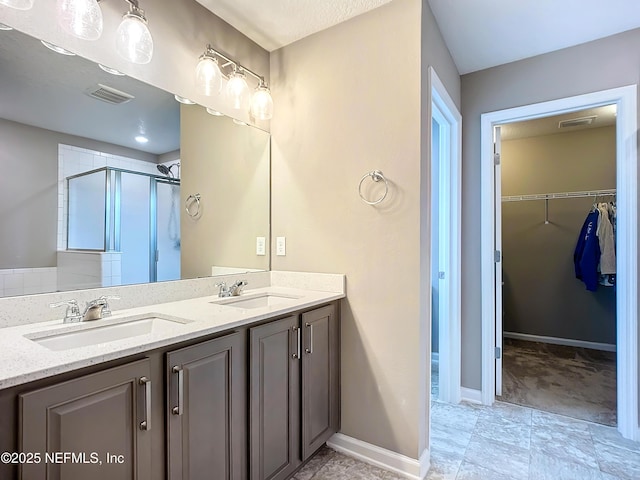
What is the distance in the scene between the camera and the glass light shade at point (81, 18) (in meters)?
1.23

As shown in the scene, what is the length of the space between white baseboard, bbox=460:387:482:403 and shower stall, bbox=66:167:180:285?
222 cm

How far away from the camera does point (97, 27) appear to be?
4.16ft

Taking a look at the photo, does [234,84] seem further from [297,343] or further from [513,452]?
[513,452]

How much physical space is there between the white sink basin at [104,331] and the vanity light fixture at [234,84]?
1.21m

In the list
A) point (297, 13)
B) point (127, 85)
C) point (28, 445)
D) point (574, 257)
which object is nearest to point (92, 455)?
point (28, 445)

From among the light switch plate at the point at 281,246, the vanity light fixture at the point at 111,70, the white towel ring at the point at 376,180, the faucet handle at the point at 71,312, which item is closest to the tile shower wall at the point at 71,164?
the faucet handle at the point at 71,312

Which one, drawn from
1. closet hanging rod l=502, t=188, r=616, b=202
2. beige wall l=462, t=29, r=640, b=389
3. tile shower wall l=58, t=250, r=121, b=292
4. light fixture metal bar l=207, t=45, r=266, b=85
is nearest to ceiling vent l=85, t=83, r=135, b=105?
light fixture metal bar l=207, t=45, r=266, b=85

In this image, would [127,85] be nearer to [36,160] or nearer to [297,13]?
[36,160]

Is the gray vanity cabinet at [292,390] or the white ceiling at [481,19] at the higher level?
the white ceiling at [481,19]

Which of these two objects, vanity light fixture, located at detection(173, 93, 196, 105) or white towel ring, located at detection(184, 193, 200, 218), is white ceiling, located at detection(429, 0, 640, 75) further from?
white towel ring, located at detection(184, 193, 200, 218)

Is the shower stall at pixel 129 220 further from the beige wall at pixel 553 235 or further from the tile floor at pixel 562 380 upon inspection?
the beige wall at pixel 553 235

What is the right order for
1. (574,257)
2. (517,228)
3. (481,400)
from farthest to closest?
(517,228)
(574,257)
(481,400)

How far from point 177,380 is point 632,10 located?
2938mm

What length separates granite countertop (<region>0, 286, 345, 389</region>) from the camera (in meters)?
0.80
